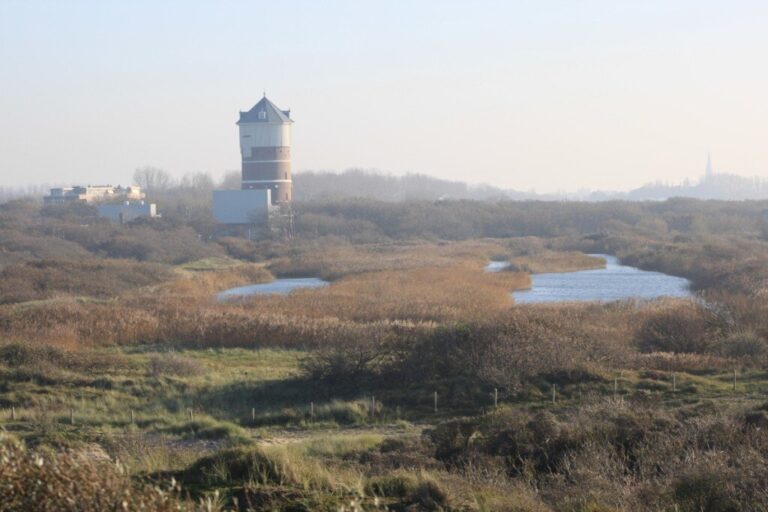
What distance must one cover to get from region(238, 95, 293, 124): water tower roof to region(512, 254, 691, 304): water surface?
3322cm

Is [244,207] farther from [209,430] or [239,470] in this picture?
[239,470]

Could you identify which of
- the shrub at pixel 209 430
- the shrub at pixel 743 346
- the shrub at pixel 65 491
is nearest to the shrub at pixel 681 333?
the shrub at pixel 743 346

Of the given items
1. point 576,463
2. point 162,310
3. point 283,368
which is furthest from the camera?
point 162,310

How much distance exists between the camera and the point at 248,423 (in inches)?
643

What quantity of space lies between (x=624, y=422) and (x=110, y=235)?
5786 cm

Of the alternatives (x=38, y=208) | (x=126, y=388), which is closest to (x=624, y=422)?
(x=126, y=388)

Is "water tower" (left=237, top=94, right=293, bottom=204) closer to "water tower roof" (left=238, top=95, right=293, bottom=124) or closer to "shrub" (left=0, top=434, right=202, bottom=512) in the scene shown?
"water tower roof" (left=238, top=95, right=293, bottom=124)

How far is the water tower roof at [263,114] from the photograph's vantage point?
257ft

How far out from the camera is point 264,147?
78250 mm

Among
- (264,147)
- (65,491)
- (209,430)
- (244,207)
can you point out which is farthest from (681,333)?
(264,147)

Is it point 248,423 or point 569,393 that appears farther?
point 569,393

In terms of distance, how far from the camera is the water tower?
78.2 m

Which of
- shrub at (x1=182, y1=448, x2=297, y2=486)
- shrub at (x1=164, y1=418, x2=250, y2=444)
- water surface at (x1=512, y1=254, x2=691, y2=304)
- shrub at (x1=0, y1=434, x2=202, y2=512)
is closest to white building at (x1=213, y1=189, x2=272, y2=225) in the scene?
water surface at (x1=512, y1=254, x2=691, y2=304)

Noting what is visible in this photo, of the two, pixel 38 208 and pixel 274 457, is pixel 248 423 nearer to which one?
pixel 274 457
